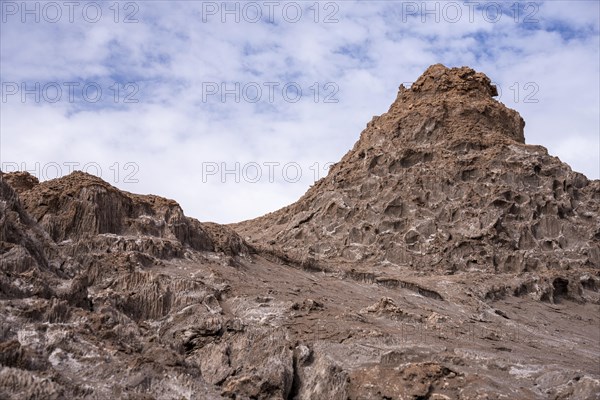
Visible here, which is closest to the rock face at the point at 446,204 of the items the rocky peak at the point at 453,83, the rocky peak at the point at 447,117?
the rocky peak at the point at 447,117

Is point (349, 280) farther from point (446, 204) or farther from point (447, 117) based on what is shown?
point (447, 117)

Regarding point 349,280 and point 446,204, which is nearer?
point 349,280

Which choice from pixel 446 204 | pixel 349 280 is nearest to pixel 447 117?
pixel 446 204

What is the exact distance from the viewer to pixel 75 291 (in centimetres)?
2586

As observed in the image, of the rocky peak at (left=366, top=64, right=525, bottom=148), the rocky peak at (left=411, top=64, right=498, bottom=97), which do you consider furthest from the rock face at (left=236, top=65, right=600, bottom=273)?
the rocky peak at (left=411, top=64, right=498, bottom=97)

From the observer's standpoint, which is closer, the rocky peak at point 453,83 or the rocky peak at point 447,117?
the rocky peak at point 447,117

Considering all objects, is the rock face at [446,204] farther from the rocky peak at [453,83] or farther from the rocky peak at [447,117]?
the rocky peak at [453,83]

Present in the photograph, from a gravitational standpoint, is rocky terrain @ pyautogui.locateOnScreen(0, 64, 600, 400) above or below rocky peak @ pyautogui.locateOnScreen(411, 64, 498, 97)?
below

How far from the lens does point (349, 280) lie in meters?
43.1

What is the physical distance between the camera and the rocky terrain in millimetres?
22922

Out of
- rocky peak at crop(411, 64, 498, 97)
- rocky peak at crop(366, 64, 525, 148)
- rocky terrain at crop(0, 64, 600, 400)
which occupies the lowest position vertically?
rocky terrain at crop(0, 64, 600, 400)

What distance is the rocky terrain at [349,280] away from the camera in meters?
22.9

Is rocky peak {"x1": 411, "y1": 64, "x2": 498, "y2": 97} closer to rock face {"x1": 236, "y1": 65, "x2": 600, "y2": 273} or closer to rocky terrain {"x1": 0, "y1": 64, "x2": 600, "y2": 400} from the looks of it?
rocky terrain {"x1": 0, "y1": 64, "x2": 600, "y2": 400}

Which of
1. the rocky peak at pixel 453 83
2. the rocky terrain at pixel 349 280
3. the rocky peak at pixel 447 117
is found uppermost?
the rocky peak at pixel 453 83
